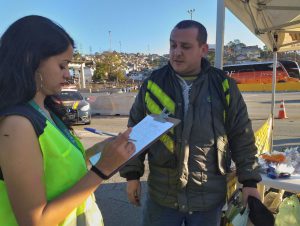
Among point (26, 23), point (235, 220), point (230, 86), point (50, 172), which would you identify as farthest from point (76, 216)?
point (230, 86)

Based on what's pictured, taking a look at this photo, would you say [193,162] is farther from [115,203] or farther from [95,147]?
[115,203]

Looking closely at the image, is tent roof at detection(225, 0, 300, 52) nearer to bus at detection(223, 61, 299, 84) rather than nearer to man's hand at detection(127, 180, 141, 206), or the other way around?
man's hand at detection(127, 180, 141, 206)

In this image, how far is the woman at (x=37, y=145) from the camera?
3.91ft

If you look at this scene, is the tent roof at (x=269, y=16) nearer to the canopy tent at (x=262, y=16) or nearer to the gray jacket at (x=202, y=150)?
the canopy tent at (x=262, y=16)

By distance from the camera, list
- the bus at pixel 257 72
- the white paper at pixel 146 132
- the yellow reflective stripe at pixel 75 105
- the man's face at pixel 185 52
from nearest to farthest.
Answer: the white paper at pixel 146 132
the man's face at pixel 185 52
the yellow reflective stripe at pixel 75 105
the bus at pixel 257 72

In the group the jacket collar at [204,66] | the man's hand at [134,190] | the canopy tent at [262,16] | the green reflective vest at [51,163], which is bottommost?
A: the man's hand at [134,190]

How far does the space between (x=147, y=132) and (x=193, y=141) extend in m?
0.79

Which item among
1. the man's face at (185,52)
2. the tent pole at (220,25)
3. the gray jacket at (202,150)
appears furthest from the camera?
the tent pole at (220,25)

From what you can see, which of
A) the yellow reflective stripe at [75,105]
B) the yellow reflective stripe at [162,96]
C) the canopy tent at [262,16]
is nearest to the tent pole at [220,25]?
the canopy tent at [262,16]

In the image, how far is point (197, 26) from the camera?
7.98 feet

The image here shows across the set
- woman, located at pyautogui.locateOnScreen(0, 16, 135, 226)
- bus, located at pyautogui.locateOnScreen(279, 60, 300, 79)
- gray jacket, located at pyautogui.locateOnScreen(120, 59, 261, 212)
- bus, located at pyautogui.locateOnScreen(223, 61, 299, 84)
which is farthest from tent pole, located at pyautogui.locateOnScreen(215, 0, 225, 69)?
bus, located at pyautogui.locateOnScreen(279, 60, 300, 79)

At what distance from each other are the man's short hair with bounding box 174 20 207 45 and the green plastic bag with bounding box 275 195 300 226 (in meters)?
1.35

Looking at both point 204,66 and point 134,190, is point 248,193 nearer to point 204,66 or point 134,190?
point 134,190

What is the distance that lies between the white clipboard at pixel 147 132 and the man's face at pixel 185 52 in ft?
2.48
